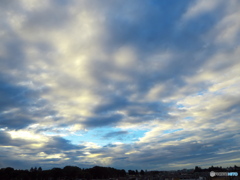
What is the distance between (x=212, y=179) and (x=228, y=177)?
6055mm

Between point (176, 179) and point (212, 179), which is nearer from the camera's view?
point (212, 179)

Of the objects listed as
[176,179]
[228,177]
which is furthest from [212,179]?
[176,179]

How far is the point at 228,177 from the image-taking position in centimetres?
8681

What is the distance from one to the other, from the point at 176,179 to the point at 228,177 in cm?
3307

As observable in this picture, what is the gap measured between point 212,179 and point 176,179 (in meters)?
28.1

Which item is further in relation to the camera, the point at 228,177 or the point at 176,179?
the point at 176,179

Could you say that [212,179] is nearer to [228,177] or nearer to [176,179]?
[228,177]

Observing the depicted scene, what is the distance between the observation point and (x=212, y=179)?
295 feet

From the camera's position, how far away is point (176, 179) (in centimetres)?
11494
